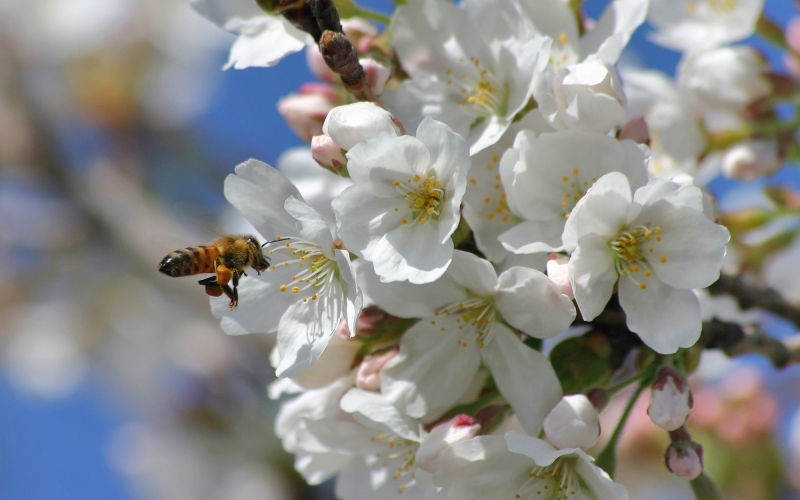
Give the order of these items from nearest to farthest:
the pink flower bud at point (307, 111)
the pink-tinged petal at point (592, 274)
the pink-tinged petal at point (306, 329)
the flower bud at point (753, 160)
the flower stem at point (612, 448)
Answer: the pink-tinged petal at point (592, 274) → the pink-tinged petal at point (306, 329) → the flower stem at point (612, 448) → the pink flower bud at point (307, 111) → the flower bud at point (753, 160)

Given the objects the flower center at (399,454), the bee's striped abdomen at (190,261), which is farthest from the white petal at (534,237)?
the bee's striped abdomen at (190,261)

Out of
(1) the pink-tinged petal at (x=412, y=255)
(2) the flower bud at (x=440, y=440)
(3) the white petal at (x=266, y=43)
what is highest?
(3) the white petal at (x=266, y=43)

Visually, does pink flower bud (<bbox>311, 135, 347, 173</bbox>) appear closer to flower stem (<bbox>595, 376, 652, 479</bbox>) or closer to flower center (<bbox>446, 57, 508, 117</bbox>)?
flower center (<bbox>446, 57, 508, 117</bbox>)

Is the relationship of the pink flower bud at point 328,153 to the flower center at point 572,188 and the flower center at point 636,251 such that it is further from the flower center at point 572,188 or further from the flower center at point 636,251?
the flower center at point 636,251

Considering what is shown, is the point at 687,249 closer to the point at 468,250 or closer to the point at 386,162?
the point at 468,250

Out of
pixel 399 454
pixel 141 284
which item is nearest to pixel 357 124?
pixel 399 454

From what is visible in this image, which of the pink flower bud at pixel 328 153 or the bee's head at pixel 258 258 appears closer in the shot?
the pink flower bud at pixel 328 153

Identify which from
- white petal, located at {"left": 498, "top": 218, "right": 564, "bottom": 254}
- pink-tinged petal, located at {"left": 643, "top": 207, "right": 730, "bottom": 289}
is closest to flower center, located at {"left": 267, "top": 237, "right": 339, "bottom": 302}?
white petal, located at {"left": 498, "top": 218, "right": 564, "bottom": 254}
